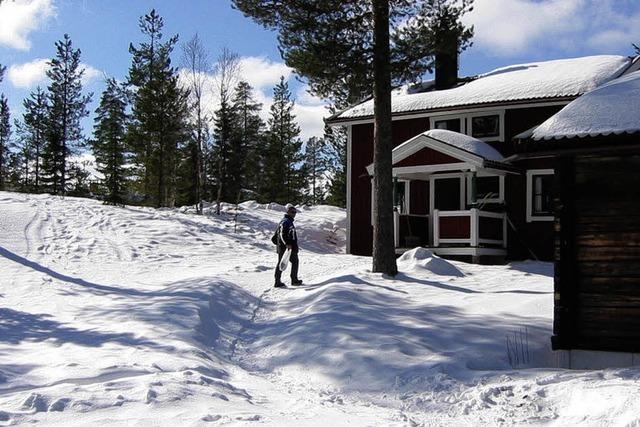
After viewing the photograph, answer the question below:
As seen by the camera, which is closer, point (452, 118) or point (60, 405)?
point (60, 405)

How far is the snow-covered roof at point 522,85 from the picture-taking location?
18.6 m

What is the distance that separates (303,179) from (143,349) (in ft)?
141

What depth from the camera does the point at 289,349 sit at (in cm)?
824

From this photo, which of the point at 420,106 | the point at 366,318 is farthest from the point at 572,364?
the point at 420,106

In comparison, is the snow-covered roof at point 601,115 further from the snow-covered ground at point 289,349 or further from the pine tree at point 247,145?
the pine tree at point 247,145

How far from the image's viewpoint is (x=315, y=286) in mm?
12594

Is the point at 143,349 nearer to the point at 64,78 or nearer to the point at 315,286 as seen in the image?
the point at 315,286

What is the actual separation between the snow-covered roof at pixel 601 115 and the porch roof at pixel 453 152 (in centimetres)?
957

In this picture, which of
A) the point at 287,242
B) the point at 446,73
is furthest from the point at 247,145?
the point at 287,242

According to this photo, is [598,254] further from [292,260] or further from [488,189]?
[488,189]

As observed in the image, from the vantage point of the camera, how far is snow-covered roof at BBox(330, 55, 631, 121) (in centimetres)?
1856

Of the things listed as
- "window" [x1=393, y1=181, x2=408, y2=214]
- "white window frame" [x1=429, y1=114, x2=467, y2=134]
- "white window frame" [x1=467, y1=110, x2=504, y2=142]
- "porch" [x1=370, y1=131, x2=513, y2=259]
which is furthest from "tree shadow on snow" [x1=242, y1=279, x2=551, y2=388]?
"white window frame" [x1=429, y1=114, x2=467, y2=134]

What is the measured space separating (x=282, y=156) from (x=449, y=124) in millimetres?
27459

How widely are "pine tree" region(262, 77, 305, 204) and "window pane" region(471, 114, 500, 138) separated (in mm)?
27551
